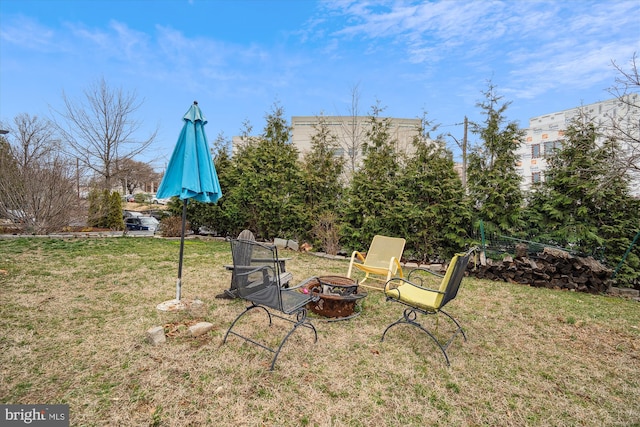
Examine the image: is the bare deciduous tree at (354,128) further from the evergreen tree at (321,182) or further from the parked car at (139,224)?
the parked car at (139,224)

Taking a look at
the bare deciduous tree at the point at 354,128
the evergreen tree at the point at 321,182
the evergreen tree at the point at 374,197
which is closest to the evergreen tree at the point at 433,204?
the evergreen tree at the point at 374,197

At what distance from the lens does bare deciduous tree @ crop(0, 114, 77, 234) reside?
9.90m

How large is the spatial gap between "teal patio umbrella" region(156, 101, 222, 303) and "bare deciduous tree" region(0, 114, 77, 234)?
380 inches

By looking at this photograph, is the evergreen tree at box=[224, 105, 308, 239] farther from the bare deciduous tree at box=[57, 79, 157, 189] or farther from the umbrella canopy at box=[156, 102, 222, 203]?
the bare deciduous tree at box=[57, 79, 157, 189]

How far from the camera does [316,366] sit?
261cm

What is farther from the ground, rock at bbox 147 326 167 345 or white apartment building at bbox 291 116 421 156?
white apartment building at bbox 291 116 421 156

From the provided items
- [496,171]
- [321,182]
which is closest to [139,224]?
[321,182]

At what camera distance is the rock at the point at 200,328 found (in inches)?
121

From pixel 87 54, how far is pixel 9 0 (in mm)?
7224

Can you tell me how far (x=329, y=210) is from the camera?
842cm

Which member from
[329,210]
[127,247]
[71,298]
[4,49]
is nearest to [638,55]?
[329,210]

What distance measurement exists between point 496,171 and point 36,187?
44.2 feet

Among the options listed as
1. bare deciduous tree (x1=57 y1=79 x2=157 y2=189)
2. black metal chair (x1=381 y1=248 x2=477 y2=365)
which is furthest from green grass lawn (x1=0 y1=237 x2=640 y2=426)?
bare deciduous tree (x1=57 y1=79 x2=157 y2=189)

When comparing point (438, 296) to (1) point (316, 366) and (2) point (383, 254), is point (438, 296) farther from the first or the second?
(2) point (383, 254)
